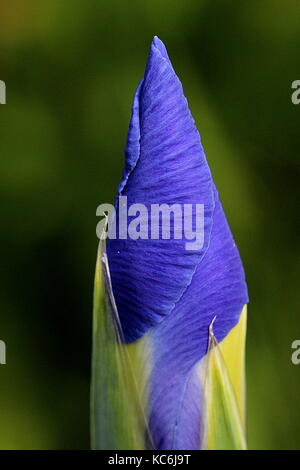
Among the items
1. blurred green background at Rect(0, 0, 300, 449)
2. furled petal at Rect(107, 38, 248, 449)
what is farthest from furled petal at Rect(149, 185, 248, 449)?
blurred green background at Rect(0, 0, 300, 449)

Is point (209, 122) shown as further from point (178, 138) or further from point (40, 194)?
point (178, 138)

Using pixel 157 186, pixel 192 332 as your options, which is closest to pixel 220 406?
pixel 192 332

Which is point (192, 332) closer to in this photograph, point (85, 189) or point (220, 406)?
point (220, 406)

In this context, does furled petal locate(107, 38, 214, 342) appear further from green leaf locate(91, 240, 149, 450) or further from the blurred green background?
the blurred green background

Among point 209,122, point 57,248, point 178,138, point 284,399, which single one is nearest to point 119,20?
point 209,122

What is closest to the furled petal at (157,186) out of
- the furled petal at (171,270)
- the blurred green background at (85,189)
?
the furled petal at (171,270)

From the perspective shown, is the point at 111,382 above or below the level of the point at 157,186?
below
